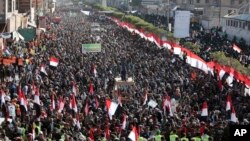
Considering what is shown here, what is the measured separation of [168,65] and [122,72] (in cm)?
320

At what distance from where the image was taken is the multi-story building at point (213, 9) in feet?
239

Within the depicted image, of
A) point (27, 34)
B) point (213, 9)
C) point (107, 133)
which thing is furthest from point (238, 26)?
point (107, 133)

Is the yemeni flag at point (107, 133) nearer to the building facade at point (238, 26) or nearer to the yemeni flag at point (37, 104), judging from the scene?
the yemeni flag at point (37, 104)

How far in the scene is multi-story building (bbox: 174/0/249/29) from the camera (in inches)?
2864

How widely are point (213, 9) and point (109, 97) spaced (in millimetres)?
56729

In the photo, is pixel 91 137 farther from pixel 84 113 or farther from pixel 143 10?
pixel 143 10

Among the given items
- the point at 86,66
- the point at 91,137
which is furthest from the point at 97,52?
the point at 91,137

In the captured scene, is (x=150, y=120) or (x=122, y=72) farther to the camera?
(x=122, y=72)

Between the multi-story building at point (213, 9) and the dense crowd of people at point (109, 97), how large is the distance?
37.2 m

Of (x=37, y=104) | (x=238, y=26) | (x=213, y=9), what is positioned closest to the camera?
(x=37, y=104)

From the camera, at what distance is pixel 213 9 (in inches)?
3046

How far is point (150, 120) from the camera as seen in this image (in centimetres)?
1738

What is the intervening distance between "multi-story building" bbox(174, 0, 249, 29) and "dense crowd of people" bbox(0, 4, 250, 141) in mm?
37202

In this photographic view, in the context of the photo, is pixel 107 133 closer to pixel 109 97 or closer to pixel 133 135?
pixel 133 135
